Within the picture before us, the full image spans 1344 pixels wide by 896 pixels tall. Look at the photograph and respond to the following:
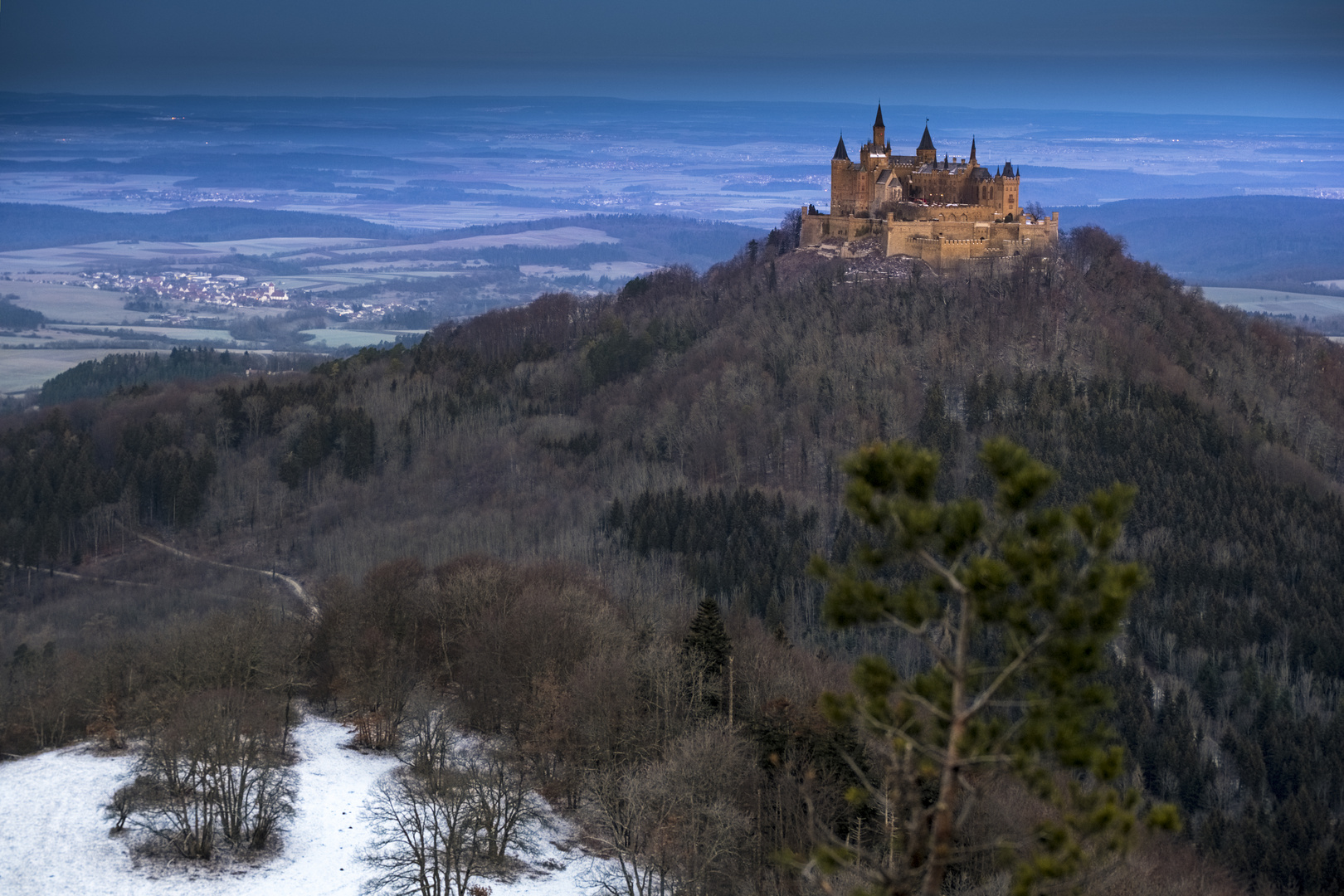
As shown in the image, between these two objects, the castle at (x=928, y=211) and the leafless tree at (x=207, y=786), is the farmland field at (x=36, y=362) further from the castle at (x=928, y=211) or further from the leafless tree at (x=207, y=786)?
the leafless tree at (x=207, y=786)

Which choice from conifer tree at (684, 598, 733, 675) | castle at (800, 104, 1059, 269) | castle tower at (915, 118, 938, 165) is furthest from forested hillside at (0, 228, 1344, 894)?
castle tower at (915, 118, 938, 165)

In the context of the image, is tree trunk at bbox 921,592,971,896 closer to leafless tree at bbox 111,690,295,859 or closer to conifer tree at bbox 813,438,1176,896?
conifer tree at bbox 813,438,1176,896

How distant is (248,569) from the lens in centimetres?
8712

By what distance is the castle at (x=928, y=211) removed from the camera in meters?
111

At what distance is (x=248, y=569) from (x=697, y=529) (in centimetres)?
2673

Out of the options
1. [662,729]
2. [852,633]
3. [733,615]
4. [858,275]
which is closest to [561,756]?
[662,729]

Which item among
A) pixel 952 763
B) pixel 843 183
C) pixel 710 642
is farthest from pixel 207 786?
pixel 843 183

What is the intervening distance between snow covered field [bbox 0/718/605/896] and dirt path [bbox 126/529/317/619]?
28.4m

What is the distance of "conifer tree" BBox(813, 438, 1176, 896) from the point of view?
14.0 meters

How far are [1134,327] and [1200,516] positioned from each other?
101 ft

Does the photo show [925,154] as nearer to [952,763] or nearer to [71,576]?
[71,576]

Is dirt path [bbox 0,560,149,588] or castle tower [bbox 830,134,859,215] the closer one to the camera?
dirt path [bbox 0,560,149,588]

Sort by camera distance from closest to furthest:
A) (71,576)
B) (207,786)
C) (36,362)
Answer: (207,786) < (71,576) < (36,362)

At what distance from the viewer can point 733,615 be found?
55.8 metres
